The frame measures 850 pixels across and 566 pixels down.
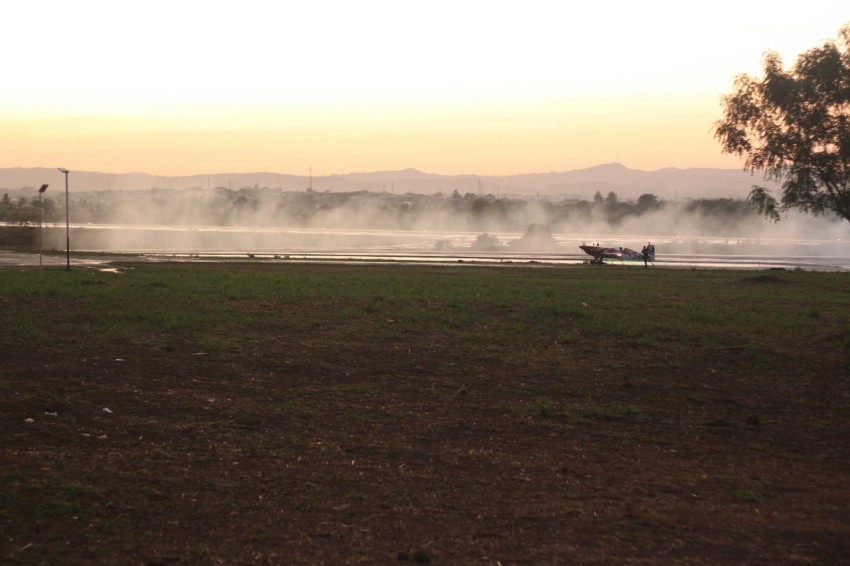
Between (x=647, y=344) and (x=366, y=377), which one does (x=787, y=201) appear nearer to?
(x=647, y=344)

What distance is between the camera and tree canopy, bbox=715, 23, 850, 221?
136ft

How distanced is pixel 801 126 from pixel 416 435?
38.7 m

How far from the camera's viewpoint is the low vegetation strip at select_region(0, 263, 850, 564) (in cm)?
749

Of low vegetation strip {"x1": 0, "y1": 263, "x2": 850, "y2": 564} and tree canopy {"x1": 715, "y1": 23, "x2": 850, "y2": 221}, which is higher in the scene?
tree canopy {"x1": 715, "y1": 23, "x2": 850, "y2": 221}

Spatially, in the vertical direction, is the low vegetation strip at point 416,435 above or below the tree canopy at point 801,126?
below

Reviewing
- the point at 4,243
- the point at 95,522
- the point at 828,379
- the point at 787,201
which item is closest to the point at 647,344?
the point at 828,379

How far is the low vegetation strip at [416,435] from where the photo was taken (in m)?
7.49

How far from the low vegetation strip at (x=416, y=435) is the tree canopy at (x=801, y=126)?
23285 millimetres

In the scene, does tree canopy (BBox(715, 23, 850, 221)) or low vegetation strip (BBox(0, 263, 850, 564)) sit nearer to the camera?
low vegetation strip (BBox(0, 263, 850, 564))

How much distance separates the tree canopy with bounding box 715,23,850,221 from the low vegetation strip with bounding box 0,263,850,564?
23.3 m

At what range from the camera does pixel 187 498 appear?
27.0 feet

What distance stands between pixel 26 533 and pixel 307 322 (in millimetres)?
12736

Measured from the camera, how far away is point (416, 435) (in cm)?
1101

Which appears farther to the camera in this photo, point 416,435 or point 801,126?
point 801,126
